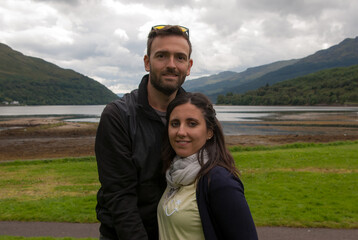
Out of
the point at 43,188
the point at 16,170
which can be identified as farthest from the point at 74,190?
the point at 16,170

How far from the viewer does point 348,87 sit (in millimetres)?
170250

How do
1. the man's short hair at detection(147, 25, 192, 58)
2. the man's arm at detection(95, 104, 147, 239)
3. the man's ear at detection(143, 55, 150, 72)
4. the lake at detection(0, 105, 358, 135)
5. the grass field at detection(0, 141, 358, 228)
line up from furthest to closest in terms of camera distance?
the lake at detection(0, 105, 358, 135) → the grass field at detection(0, 141, 358, 228) → the man's ear at detection(143, 55, 150, 72) → the man's short hair at detection(147, 25, 192, 58) → the man's arm at detection(95, 104, 147, 239)

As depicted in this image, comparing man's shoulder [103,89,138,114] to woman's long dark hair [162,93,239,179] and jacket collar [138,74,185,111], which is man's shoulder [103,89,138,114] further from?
woman's long dark hair [162,93,239,179]

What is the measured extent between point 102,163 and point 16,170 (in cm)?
1560

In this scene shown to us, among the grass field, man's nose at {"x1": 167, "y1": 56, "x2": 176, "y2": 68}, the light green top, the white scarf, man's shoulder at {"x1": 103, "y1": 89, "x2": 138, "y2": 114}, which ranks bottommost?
the grass field

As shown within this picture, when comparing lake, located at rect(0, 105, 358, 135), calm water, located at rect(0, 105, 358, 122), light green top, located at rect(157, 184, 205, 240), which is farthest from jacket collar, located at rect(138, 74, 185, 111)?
calm water, located at rect(0, 105, 358, 122)

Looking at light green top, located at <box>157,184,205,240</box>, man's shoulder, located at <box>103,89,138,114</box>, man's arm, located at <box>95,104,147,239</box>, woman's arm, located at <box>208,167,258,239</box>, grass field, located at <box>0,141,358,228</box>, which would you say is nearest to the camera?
woman's arm, located at <box>208,167,258,239</box>

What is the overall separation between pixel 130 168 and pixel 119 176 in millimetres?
106

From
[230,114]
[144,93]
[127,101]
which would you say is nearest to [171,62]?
[144,93]

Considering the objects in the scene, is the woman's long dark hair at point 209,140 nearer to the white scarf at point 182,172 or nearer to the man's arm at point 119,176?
the white scarf at point 182,172

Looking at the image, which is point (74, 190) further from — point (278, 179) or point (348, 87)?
A: point (348, 87)

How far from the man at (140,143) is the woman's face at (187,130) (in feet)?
0.70

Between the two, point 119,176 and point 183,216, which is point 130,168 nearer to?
point 119,176

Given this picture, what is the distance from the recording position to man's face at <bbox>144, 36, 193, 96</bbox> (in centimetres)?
263
